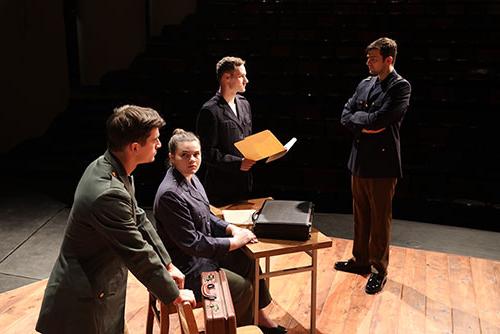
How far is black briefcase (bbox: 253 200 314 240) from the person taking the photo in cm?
226

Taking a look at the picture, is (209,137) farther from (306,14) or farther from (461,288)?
(306,14)

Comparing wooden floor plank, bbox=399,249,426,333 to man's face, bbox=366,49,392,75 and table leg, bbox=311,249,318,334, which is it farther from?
man's face, bbox=366,49,392,75

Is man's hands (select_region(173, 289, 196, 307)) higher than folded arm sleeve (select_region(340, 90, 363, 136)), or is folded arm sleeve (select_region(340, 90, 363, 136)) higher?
folded arm sleeve (select_region(340, 90, 363, 136))

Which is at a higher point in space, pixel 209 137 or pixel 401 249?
pixel 209 137

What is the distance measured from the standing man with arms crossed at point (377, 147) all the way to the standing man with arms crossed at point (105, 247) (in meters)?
1.59

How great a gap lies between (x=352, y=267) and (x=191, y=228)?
1.52 m

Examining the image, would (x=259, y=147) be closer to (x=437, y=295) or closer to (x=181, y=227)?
(x=181, y=227)

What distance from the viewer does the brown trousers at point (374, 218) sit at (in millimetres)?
3064

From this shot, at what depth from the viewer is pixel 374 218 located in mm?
3113

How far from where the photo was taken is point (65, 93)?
638 centimetres

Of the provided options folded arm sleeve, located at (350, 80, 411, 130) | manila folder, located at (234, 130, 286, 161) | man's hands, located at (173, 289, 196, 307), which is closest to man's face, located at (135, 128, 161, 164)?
man's hands, located at (173, 289, 196, 307)

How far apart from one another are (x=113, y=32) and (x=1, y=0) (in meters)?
1.57

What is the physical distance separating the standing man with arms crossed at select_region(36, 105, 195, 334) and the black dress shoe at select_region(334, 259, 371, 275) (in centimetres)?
188

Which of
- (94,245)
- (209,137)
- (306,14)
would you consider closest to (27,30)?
(306,14)
